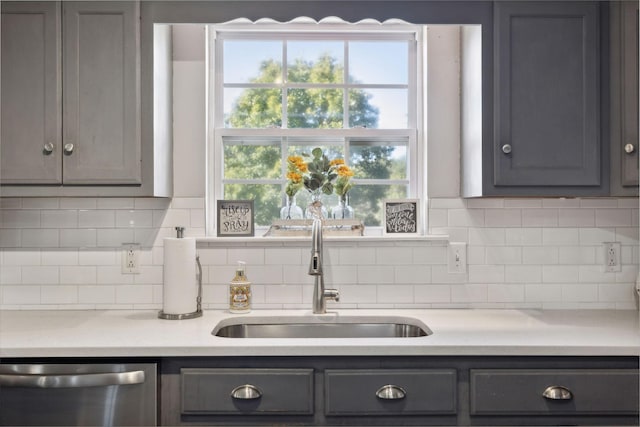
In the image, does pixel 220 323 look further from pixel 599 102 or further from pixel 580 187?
pixel 599 102

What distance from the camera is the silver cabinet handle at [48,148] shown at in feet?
6.26

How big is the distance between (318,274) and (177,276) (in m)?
0.57

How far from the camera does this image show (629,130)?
6.38ft

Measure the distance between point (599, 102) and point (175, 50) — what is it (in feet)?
5.88

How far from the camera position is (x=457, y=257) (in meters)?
2.27

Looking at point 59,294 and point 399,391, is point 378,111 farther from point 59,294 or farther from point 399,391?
point 59,294

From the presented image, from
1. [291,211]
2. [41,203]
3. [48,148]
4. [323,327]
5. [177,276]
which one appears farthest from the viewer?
[291,211]

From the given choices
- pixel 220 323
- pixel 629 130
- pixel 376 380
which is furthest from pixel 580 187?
pixel 220 323

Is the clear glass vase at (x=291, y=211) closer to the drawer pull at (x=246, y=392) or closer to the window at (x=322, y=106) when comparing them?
the window at (x=322, y=106)

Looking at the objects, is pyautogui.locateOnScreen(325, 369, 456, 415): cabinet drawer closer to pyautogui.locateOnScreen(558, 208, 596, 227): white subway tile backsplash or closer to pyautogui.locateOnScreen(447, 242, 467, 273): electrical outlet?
pyautogui.locateOnScreen(447, 242, 467, 273): electrical outlet

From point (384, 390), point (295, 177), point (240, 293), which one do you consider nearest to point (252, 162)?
point (295, 177)

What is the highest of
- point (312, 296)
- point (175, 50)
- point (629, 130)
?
point (175, 50)

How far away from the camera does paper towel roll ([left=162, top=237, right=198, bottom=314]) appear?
2016 mm

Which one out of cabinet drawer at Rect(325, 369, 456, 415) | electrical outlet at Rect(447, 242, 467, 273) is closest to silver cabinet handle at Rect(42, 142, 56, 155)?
cabinet drawer at Rect(325, 369, 456, 415)
